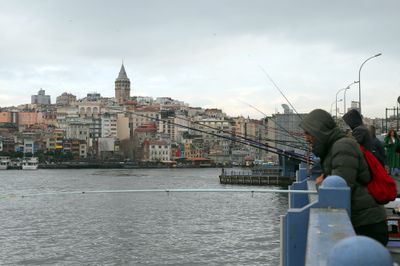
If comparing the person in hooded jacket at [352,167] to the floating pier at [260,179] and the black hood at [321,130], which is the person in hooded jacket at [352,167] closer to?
the black hood at [321,130]

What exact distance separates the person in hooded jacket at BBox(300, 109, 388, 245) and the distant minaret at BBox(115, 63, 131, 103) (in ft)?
618

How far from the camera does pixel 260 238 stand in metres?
19.7

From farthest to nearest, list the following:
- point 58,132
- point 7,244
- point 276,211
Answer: point 58,132
point 276,211
point 7,244

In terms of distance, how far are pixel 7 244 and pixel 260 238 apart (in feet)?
28.2

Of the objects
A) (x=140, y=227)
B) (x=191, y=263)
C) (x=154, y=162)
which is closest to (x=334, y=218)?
(x=191, y=263)

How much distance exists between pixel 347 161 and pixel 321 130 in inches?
9.0

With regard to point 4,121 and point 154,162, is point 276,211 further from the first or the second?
point 4,121

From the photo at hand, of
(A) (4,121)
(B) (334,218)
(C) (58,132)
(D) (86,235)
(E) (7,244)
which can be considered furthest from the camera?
(A) (4,121)

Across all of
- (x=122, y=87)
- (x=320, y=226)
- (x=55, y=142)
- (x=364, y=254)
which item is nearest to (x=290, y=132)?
(x=320, y=226)

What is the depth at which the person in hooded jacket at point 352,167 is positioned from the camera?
276cm

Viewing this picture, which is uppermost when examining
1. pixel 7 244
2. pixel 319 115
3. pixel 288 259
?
pixel 319 115

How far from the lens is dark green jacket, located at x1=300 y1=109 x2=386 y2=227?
2758mm

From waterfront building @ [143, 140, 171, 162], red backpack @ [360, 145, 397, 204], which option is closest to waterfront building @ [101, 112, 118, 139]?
waterfront building @ [143, 140, 171, 162]

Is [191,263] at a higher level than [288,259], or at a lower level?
lower
